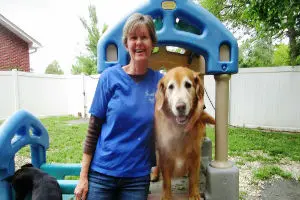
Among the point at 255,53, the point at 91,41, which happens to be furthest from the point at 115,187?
the point at 91,41

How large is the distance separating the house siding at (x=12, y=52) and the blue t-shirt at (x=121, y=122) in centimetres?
1205

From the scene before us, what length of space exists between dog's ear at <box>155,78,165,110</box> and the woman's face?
289 mm

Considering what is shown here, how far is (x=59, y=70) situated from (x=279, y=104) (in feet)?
137

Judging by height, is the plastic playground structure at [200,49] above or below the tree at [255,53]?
below

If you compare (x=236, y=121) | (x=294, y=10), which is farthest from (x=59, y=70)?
(x=294, y=10)

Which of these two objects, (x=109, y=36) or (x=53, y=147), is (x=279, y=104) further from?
(x=109, y=36)

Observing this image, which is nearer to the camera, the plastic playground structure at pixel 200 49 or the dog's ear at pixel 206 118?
the dog's ear at pixel 206 118

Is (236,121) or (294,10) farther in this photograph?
→ (236,121)

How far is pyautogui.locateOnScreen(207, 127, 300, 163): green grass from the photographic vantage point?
524 centimetres

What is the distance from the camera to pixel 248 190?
12.2 feet

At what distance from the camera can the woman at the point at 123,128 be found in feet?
5.34

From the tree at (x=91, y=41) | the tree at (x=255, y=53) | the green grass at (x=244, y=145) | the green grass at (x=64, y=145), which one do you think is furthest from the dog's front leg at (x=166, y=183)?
the tree at (x=91, y=41)

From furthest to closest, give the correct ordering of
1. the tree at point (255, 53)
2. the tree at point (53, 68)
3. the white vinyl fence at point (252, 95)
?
1. the tree at point (53, 68)
2. the tree at point (255, 53)
3. the white vinyl fence at point (252, 95)

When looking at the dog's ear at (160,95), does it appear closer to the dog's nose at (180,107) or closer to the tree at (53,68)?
the dog's nose at (180,107)
